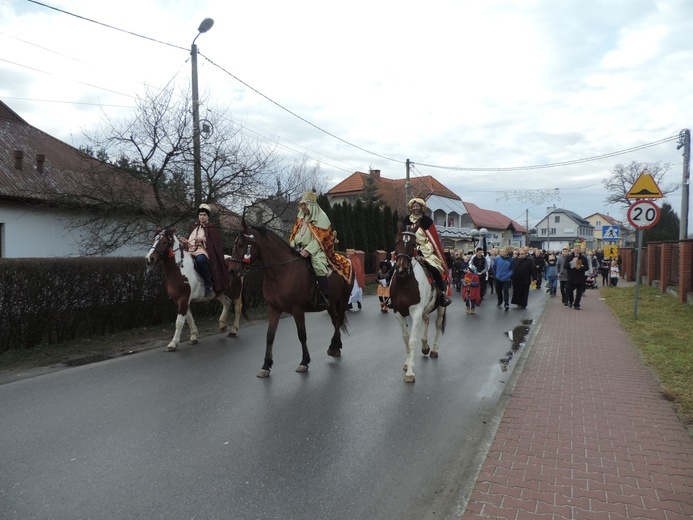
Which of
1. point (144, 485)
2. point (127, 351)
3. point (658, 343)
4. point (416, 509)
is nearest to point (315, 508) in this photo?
point (416, 509)

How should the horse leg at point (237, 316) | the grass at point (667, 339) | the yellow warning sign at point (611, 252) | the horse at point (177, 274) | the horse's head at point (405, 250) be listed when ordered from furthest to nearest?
1. the yellow warning sign at point (611, 252)
2. the horse leg at point (237, 316)
3. the horse at point (177, 274)
4. the horse's head at point (405, 250)
5. the grass at point (667, 339)

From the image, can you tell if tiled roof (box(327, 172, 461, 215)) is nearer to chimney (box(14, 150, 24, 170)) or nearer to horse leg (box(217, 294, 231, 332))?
chimney (box(14, 150, 24, 170))

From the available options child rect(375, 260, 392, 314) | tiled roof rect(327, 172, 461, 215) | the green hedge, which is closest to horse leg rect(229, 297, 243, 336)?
the green hedge

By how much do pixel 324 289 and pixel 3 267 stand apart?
5.04 meters

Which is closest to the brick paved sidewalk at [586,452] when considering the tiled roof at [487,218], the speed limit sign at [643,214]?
the speed limit sign at [643,214]

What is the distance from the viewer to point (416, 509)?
3.35 m

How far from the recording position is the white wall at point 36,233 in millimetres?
14156

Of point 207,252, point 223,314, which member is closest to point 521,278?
point 223,314

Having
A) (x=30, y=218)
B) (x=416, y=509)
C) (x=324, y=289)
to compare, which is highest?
(x=30, y=218)

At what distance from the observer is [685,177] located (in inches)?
1003

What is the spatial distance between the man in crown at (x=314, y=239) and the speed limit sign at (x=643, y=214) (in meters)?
7.93

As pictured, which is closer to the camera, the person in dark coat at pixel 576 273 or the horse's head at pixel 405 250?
the horse's head at pixel 405 250

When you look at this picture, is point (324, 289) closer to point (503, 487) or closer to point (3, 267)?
point (503, 487)

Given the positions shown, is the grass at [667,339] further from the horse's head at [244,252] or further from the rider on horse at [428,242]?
the horse's head at [244,252]
